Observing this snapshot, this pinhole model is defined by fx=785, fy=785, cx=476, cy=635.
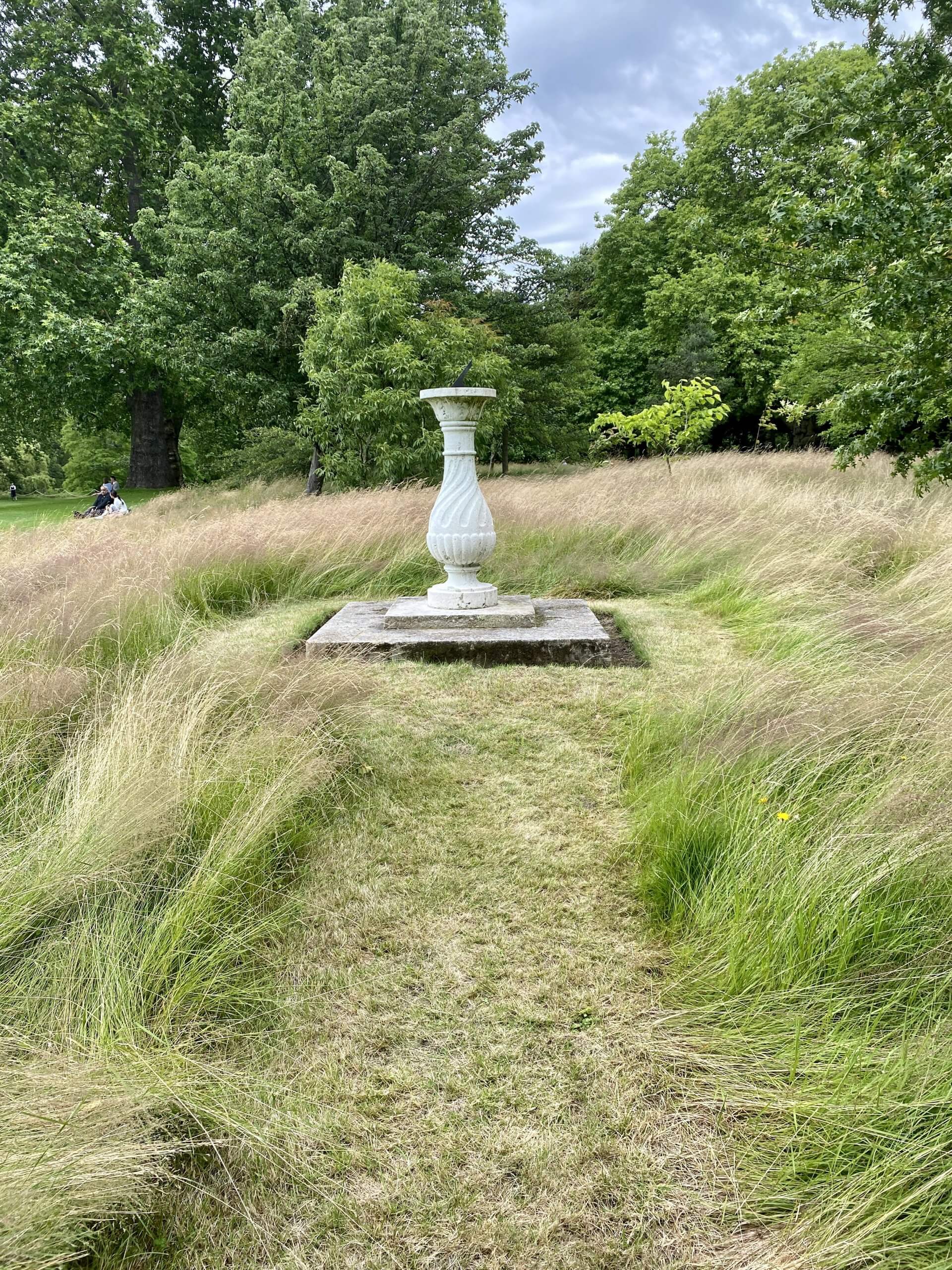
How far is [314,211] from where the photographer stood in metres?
14.9

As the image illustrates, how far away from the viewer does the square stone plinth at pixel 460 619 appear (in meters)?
5.88

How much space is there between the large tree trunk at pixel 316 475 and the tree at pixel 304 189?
0.99 metres

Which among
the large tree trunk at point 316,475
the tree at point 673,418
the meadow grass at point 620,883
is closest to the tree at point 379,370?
the large tree trunk at point 316,475

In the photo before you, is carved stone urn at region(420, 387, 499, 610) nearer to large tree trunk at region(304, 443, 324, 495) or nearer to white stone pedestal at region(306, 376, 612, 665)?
white stone pedestal at region(306, 376, 612, 665)

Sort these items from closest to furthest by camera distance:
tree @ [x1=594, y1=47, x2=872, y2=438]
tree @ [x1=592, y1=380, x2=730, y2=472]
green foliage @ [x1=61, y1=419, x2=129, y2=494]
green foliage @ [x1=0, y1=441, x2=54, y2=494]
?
1. tree @ [x1=592, y1=380, x2=730, y2=472]
2. tree @ [x1=594, y1=47, x2=872, y2=438]
3. green foliage @ [x1=61, y1=419, x2=129, y2=494]
4. green foliage @ [x1=0, y1=441, x2=54, y2=494]

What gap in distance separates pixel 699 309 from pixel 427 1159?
27044 millimetres

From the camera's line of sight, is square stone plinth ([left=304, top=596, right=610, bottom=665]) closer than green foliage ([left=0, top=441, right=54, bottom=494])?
Yes

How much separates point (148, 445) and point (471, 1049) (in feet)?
73.2

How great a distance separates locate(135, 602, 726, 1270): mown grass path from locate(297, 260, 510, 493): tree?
9007mm

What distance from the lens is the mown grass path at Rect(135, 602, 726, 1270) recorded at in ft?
5.33

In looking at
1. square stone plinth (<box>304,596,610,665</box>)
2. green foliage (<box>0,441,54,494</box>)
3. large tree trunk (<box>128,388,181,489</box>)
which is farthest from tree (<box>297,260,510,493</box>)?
green foliage (<box>0,441,54,494</box>)

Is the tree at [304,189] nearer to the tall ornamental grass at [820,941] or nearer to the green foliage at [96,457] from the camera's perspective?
the tall ornamental grass at [820,941]

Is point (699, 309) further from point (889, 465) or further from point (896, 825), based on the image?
point (896, 825)

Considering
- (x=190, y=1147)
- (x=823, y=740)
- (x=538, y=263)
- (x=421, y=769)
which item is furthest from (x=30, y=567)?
(x=538, y=263)
